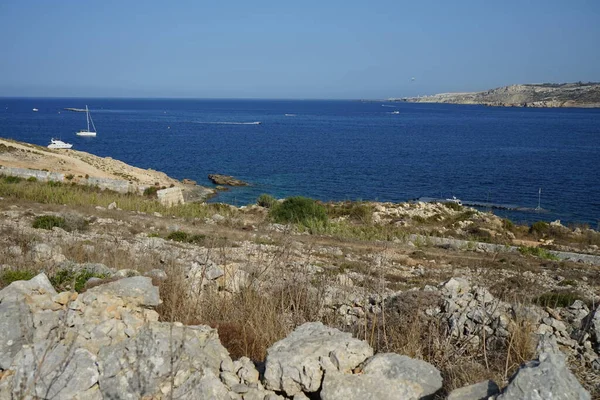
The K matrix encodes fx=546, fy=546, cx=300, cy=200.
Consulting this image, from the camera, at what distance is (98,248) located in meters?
11.2

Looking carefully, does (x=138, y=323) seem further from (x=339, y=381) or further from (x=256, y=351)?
(x=339, y=381)

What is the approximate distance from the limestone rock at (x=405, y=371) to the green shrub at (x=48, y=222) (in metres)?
13.8

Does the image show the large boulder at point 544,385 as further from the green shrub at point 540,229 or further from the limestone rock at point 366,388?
the green shrub at point 540,229

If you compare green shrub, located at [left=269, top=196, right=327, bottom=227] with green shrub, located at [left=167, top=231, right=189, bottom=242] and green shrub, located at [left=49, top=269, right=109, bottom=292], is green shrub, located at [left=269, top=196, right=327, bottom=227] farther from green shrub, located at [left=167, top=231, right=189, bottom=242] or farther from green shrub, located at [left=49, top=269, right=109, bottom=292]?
green shrub, located at [left=49, top=269, right=109, bottom=292]

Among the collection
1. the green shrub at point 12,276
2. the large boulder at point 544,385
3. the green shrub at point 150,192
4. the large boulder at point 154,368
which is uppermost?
the large boulder at point 544,385

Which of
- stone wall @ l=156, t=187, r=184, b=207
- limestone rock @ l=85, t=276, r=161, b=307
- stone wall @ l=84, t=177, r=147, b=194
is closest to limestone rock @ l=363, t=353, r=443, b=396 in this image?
limestone rock @ l=85, t=276, r=161, b=307

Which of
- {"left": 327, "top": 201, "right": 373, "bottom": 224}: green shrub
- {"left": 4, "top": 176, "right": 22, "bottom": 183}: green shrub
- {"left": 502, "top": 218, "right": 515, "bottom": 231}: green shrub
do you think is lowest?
{"left": 502, "top": 218, "right": 515, "bottom": 231}: green shrub

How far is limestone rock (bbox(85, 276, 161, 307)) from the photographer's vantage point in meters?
5.58

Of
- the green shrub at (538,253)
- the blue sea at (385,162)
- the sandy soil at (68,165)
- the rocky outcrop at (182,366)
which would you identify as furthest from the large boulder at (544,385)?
the sandy soil at (68,165)

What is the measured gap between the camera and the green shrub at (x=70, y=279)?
705cm

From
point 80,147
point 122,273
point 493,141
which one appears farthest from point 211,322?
point 493,141

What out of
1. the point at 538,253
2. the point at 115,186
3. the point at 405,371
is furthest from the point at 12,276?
the point at 115,186

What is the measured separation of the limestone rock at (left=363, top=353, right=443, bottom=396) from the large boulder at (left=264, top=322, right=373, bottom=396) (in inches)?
6.2

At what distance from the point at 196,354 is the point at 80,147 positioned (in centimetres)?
7850
